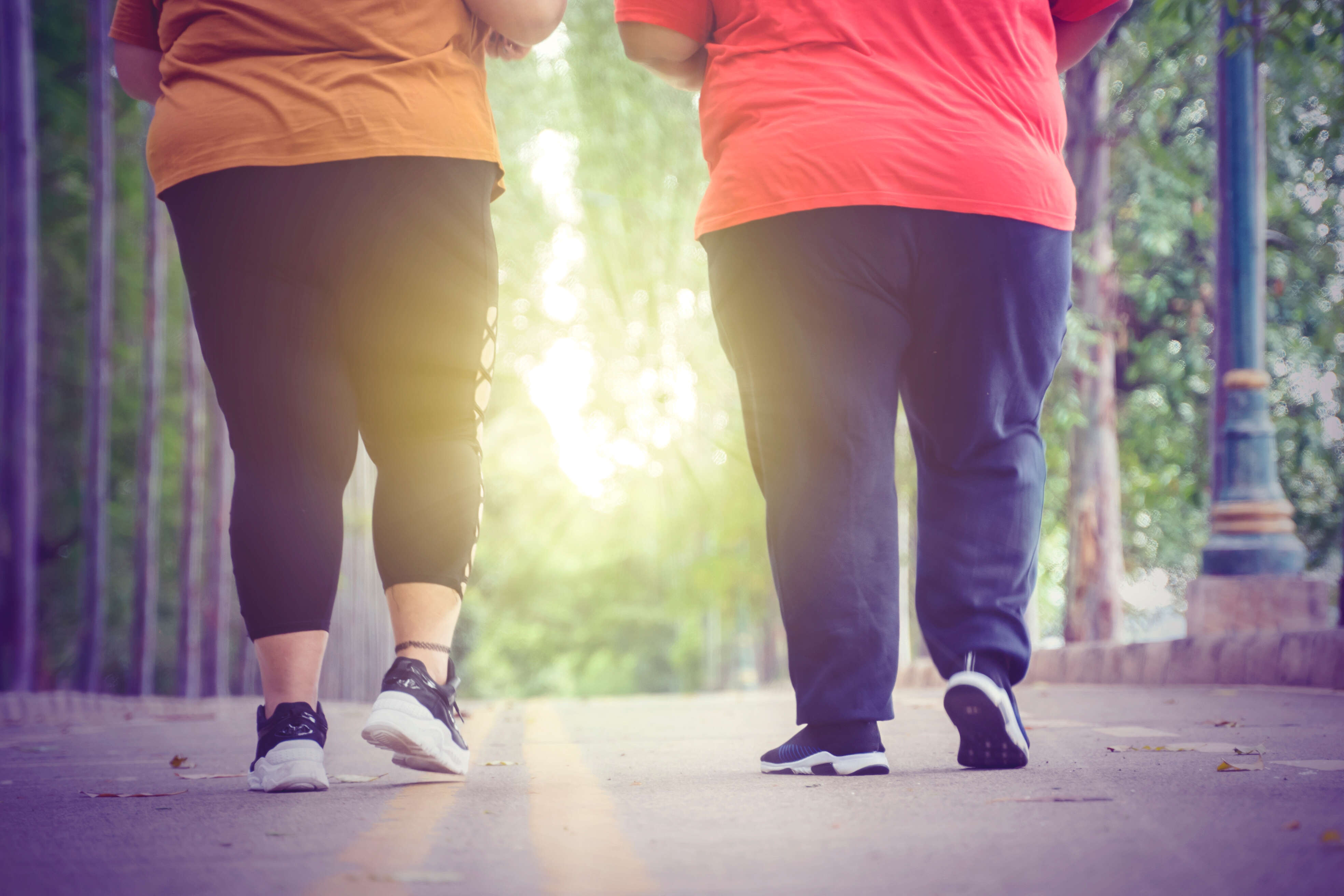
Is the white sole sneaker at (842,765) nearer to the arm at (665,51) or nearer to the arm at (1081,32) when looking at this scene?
the arm at (665,51)

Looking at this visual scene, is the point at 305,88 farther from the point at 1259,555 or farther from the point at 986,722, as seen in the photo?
the point at 1259,555

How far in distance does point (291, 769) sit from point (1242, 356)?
6.96m

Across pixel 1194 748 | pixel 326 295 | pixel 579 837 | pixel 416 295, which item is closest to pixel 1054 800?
pixel 579 837

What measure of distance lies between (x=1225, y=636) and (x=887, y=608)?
416 cm

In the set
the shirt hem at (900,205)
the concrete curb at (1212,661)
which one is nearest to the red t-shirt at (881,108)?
the shirt hem at (900,205)

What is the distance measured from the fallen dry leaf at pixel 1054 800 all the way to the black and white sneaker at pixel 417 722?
1.09 m

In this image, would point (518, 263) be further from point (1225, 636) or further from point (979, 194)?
point (979, 194)

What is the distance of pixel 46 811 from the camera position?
2396 mm

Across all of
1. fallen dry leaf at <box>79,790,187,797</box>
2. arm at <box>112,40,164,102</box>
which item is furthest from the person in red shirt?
arm at <box>112,40,164,102</box>

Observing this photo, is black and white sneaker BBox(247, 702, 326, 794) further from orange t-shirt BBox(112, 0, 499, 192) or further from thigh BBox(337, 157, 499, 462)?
orange t-shirt BBox(112, 0, 499, 192)

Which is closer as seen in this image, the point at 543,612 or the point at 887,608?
the point at 887,608

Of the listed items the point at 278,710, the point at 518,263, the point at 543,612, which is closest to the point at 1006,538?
the point at 278,710

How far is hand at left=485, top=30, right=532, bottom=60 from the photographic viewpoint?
121 inches

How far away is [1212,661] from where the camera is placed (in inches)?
251
